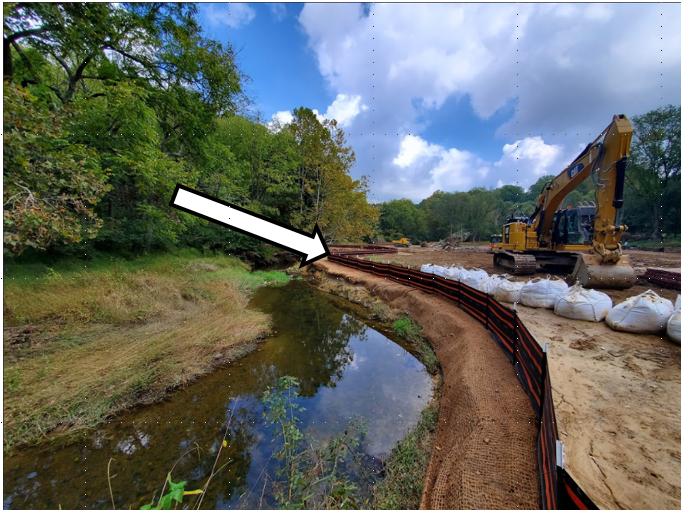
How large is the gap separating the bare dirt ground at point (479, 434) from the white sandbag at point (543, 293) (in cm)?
202

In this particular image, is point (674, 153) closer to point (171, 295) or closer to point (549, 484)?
point (549, 484)

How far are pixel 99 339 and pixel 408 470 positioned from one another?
237 inches

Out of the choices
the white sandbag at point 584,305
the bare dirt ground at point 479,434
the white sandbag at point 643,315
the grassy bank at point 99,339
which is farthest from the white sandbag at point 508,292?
the grassy bank at point 99,339

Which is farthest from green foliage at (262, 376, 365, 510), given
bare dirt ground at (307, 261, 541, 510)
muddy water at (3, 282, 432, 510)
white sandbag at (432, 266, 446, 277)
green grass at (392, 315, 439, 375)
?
white sandbag at (432, 266, 446, 277)

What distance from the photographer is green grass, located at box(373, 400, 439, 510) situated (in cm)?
285

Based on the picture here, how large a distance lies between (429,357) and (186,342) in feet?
17.2

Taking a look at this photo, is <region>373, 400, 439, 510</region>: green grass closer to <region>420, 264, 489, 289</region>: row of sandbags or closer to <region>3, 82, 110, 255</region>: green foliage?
<region>3, 82, 110, 255</region>: green foliage

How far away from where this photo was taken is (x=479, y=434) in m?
3.27

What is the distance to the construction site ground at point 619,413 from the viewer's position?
2.51 m

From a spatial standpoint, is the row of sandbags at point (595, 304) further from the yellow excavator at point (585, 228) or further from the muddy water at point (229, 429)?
the muddy water at point (229, 429)

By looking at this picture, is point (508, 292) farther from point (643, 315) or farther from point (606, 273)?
point (606, 273)

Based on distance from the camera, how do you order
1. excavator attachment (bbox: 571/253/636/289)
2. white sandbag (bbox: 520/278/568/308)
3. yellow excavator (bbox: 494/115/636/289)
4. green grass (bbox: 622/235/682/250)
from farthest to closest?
green grass (bbox: 622/235/682/250), excavator attachment (bbox: 571/253/636/289), yellow excavator (bbox: 494/115/636/289), white sandbag (bbox: 520/278/568/308)

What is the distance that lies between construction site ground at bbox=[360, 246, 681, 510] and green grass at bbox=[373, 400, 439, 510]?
4.86 feet

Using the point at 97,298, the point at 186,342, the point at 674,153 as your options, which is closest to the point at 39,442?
the point at 186,342
